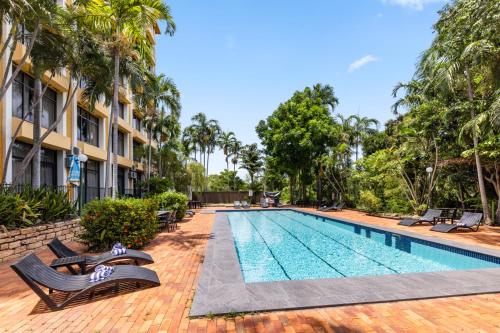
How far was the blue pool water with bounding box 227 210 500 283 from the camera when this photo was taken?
7.00 meters

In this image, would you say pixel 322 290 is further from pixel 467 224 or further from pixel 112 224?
pixel 467 224

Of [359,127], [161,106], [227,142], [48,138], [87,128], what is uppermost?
[227,142]

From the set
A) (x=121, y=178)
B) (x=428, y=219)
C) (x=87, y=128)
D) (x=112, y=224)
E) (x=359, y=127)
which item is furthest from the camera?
(x=359, y=127)

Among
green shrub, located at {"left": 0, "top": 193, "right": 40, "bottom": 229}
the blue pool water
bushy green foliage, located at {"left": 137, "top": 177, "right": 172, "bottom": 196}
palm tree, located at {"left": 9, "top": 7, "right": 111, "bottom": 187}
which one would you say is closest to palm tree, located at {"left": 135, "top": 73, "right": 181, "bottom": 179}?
bushy green foliage, located at {"left": 137, "top": 177, "right": 172, "bottom": 196}

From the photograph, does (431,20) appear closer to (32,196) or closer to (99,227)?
(99,227)

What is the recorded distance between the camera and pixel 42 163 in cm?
1387

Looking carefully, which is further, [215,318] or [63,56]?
[63,56]

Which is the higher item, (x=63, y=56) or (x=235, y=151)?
(x=235, y=151)

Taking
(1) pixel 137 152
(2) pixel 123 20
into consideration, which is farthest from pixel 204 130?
(2) pixel 123 20

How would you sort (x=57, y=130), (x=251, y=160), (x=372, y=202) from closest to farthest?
(x=57, y=130) < (x=372, y=202) < (x=251, y=160)

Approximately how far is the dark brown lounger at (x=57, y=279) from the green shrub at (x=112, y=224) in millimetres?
3297

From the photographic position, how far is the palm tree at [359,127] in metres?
25.8

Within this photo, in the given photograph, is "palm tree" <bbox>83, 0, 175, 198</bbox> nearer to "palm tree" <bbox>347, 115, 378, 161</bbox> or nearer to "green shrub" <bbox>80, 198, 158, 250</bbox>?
"green shrub" <bbox>80, 198, 158, 250</bbox>

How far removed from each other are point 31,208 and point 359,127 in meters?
24.8
